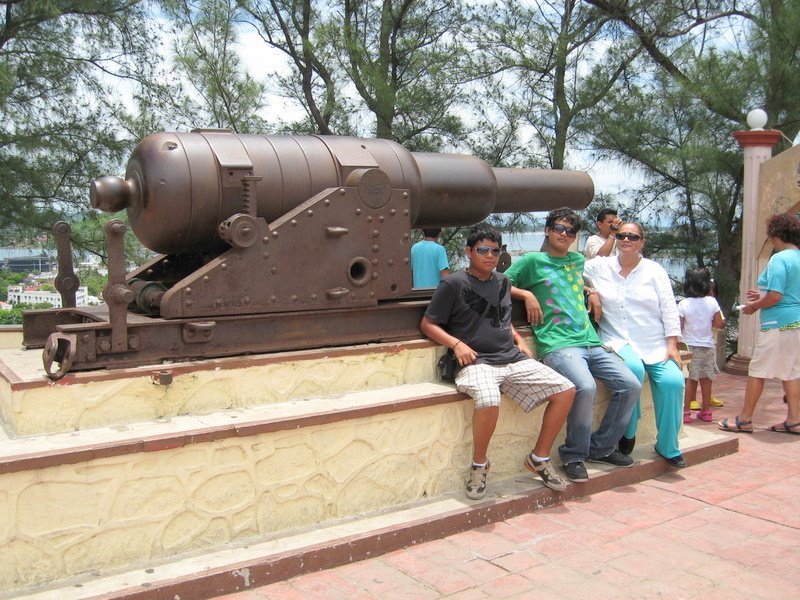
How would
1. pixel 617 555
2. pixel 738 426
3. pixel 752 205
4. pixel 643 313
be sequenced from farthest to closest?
1. pixel 752 205
2. pixel 738 426
3. pixel 643 313
4. pixel 617 555

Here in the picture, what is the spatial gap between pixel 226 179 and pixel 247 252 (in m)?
0.34

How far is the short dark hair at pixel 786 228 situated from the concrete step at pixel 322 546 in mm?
2251

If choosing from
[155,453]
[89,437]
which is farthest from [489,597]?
[89,437]

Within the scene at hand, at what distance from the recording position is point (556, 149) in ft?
32.4

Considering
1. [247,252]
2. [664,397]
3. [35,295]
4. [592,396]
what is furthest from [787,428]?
[35,295]

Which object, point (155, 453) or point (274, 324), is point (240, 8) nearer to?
point (274, 324)

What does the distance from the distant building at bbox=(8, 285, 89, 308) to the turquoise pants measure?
5266mm

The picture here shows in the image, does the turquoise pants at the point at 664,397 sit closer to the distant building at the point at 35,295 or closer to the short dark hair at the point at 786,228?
the short dark hair at the point at 786,228

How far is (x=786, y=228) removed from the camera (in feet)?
18.8

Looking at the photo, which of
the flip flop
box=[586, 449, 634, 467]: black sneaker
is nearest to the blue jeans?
box=[586, 449, 634, 467]: black sneaker

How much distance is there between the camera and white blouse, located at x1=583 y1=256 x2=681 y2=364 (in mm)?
4629

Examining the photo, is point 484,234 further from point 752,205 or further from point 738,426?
point 752,205

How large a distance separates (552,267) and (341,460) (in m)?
1.62

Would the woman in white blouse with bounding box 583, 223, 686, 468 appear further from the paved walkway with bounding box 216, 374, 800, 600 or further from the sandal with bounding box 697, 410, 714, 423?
the sandal with bounding box 697, 410, 714, 423
